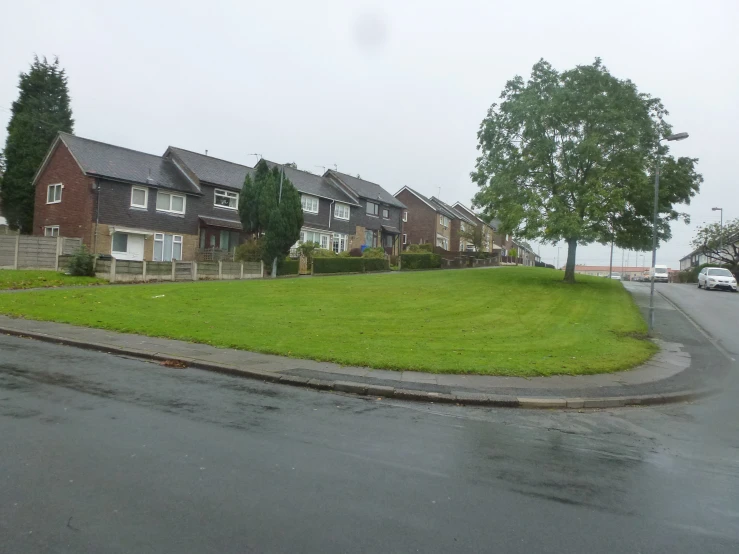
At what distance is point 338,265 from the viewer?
37906 mm

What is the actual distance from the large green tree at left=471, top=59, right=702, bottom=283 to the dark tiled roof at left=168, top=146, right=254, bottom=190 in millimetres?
20092

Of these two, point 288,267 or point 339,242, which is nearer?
point 288,267

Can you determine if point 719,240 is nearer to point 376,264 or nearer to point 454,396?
point 376,264

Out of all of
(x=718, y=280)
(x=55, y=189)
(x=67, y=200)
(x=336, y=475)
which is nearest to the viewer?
(x=336, y=475)

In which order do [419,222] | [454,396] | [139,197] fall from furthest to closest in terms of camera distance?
1. [419,222]
2. [139,197]
3. [454,396]

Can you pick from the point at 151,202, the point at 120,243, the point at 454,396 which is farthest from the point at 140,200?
the point at 454,396

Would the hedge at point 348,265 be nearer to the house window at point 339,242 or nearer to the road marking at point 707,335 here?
the house window at point 339,242

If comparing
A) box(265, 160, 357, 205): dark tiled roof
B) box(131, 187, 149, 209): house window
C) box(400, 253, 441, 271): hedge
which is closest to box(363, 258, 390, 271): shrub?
box(400, 253, 441, 271): hedge

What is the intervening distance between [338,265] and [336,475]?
3286cm

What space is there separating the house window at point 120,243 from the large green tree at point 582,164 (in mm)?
23255

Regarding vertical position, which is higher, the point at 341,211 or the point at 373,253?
the point at 341,211

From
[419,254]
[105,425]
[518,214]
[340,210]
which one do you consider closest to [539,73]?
[518,214]

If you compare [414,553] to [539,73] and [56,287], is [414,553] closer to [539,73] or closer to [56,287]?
[56,287]

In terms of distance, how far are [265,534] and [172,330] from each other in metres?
10.7
